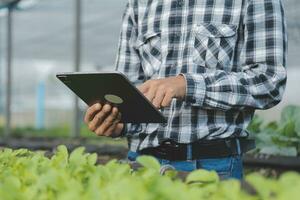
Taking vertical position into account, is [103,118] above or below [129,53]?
below

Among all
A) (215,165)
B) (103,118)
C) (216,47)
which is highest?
(216,47)

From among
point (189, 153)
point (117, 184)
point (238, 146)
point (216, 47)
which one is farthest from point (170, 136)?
point (117, 184)

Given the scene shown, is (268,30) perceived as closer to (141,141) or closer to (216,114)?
(216,114)

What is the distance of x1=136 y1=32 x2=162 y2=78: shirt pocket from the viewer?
7.94 feet

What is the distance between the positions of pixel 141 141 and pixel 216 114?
0.96 feet

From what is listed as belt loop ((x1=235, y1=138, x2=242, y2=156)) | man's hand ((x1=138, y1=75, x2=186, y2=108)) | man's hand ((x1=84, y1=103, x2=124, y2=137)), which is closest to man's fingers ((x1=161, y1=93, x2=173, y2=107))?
man's hand ((x1=138, y1=75, x2=186, y2=108))

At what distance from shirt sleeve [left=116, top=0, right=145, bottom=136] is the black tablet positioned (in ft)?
1.19

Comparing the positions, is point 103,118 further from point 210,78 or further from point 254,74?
point 254,74

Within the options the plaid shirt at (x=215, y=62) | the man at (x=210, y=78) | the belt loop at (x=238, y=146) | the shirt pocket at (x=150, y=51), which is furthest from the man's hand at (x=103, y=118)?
the belt loop at (x=238, y=146)

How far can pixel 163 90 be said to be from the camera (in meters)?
2.02

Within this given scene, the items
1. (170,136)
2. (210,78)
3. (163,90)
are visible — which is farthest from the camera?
(170,136)

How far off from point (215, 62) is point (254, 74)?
152 mm

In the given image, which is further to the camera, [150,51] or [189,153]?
[150,51]

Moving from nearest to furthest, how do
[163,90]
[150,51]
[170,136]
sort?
[163,90] → [170,136] → [150,51]
